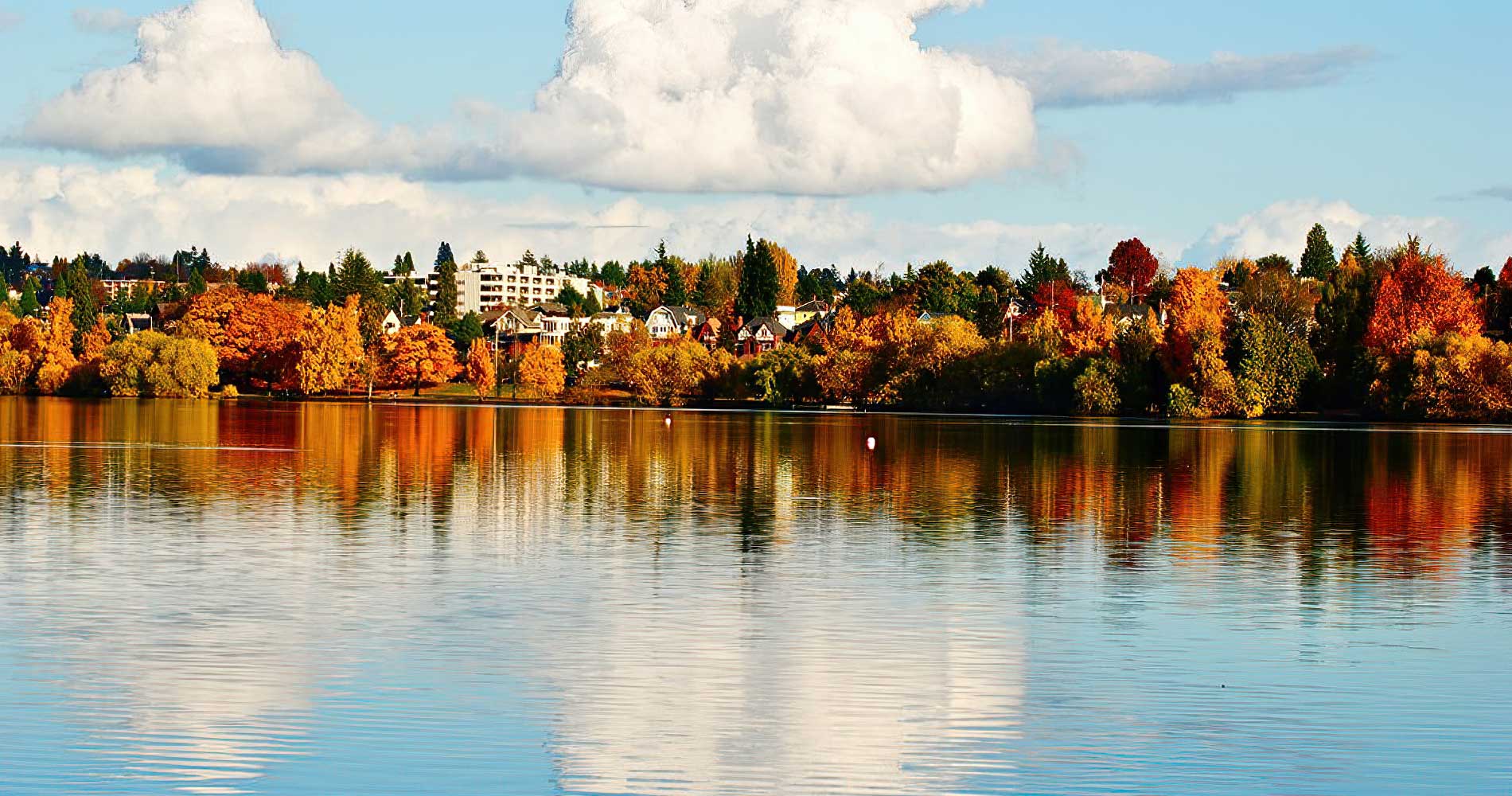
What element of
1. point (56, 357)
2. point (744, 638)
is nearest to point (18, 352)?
point (56, 357)

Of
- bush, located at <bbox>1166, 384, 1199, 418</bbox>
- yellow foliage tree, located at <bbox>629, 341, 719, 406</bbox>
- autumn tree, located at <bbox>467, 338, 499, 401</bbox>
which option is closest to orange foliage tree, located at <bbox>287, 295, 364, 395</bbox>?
autumn tree, located at <bbox>467, 338, 499, 401</bbox>

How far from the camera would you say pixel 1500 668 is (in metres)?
20.5

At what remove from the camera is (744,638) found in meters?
22.3

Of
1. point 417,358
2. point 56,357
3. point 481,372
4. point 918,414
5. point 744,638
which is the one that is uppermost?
point 417,358

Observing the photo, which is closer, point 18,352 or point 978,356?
point 978,356

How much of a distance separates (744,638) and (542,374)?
5798 inches

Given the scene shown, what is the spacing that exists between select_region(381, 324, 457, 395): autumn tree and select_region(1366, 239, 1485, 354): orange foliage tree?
88.1m

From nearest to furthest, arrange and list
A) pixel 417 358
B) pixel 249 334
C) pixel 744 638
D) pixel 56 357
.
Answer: pixel 744 638, pixel 56 357, pixel 249 334, pixel 417 358

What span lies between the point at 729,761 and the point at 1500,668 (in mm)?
10414

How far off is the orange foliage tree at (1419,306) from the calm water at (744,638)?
80531 millimetres

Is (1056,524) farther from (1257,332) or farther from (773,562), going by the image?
(1257,332)

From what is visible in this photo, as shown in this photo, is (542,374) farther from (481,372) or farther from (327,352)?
(327,352)

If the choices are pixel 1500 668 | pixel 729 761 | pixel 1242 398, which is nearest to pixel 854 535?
pixel 1500 668

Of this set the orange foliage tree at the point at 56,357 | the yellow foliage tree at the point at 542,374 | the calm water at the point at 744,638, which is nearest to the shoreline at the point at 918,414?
the yellow foliage tree at the point at 542,374
